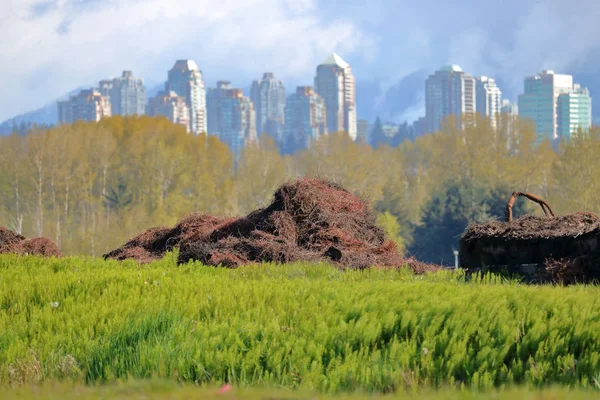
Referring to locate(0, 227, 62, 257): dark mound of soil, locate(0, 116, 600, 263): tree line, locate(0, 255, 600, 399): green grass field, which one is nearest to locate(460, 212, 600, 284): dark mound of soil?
locate(0, 255, 600, 399): green grass field

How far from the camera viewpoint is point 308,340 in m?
8.74

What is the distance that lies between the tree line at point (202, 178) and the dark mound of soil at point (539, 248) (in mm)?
66735

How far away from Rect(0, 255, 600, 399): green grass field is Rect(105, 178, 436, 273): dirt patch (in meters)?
4.29

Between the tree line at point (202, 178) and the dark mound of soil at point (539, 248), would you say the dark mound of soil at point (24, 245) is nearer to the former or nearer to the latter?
the dark mound of soil at point (539, 248)

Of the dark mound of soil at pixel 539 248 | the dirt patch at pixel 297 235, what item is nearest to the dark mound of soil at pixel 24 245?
the dirt patch at pixel 297 235

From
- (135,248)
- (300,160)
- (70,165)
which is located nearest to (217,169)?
(70,165)

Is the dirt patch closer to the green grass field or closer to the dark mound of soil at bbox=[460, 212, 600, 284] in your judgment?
the dark mound of soil at bbox=[460, 212, 600, 284]

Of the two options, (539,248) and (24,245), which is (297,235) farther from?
(24,245)

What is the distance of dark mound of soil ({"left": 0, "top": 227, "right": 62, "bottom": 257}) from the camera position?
1878cm

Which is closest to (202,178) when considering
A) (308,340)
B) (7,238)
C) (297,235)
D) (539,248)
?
(7,238)

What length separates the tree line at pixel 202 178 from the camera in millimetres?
89750

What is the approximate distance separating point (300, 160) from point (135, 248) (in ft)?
411

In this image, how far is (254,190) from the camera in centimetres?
11469

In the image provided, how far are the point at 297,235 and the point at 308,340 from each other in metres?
7.92
